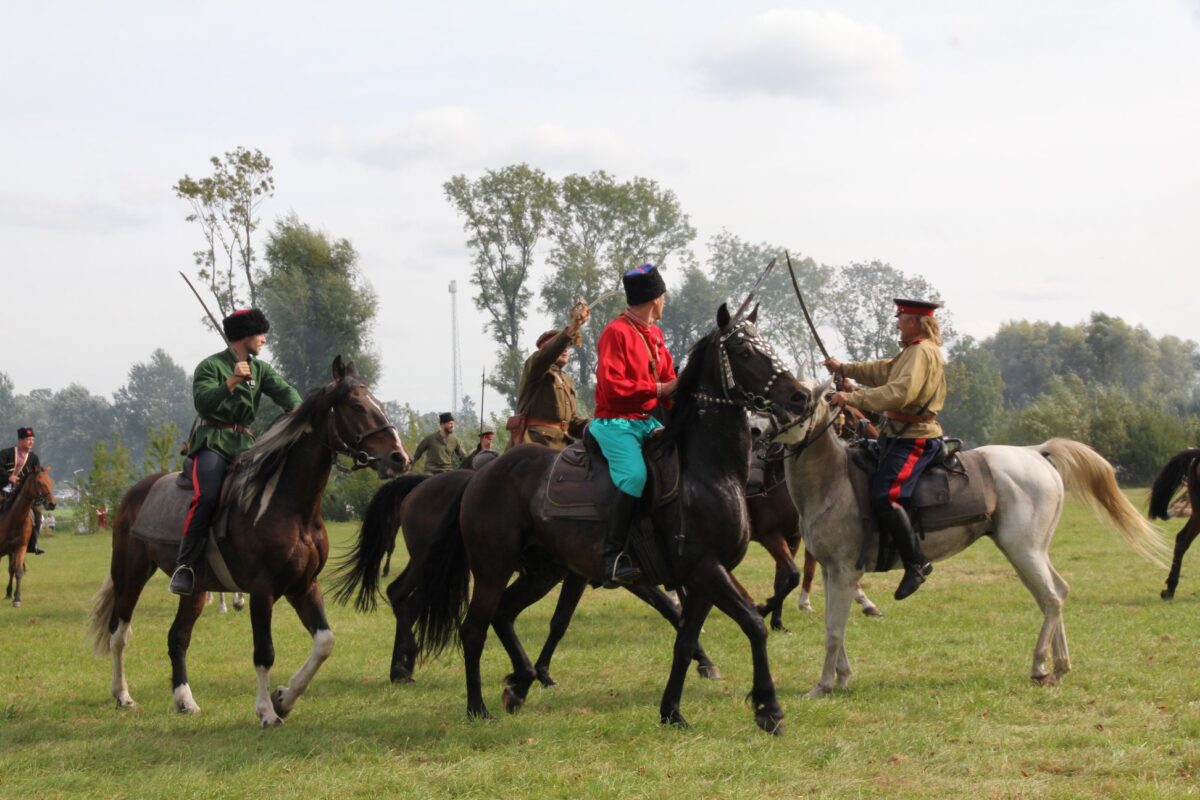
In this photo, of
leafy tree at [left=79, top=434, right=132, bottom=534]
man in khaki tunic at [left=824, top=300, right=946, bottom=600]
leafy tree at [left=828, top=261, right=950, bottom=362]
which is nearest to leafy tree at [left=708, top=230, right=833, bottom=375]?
leafy tree at [left=828, top=261, right=950, bottom=362]

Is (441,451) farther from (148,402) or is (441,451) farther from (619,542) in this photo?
(148,402)

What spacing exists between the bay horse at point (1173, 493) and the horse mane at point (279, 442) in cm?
1000

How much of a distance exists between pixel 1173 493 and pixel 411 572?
9556 mm

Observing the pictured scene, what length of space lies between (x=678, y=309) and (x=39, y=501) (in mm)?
53036

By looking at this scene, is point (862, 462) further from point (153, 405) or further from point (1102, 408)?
point (153, 405)

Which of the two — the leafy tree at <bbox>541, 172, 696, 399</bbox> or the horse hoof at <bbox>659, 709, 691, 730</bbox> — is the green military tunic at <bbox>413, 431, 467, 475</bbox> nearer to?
the horse hoof at <bbox>659, 709, 691, 730</bbox>

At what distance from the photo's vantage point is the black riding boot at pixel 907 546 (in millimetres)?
8328

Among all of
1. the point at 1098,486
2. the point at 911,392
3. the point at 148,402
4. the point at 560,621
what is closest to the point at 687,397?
the point at 911,392

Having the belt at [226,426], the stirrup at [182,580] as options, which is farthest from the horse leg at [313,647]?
the belt at [226,426]

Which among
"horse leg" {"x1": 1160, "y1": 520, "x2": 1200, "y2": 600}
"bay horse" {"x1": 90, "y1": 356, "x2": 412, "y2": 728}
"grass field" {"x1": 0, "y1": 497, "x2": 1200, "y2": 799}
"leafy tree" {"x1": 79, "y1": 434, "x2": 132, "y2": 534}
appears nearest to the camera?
"grass field" {"x1": 0, "y1": 497, "x2": 1200, "y2": 799}

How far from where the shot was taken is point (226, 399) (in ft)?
26.8

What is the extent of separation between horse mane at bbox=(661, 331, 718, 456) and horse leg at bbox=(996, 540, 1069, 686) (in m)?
3.00

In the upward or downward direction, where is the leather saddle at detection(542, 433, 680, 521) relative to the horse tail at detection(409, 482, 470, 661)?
upward

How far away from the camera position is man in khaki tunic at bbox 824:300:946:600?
8.33 m
